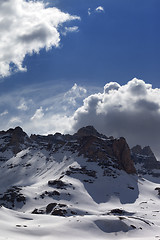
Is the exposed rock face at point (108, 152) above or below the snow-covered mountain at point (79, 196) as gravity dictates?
above

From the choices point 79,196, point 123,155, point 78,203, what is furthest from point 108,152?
point 78,203

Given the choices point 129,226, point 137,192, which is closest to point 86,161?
point 137,192

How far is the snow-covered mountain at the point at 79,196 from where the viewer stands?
59844 millimetres

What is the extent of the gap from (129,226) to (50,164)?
4695 inches

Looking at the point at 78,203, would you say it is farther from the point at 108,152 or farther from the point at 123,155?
the point at 123,155

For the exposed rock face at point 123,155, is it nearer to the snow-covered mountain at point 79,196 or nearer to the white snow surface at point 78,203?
the snow-covered mountain at point 79,196

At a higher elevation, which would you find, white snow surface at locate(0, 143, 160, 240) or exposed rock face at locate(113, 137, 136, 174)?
exposed rock face at locate(113, 137, 136, 174)

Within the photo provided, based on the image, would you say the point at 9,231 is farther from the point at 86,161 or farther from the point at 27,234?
the point at 86,161

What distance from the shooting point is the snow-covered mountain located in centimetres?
5984

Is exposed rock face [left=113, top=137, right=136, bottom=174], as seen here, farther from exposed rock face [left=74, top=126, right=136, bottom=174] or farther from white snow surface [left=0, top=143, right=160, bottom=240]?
white snow surface [left=0, top=143, right=160, bottom=240]

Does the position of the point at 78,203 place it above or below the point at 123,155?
below

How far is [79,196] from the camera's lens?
126562mm

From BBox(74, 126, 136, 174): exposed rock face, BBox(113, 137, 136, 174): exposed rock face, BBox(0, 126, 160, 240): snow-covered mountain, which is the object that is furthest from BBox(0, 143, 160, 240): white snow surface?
BBox(113, 137, 136, 174): exposed rock face

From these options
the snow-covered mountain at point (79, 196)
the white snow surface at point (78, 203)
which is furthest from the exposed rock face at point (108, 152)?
the white snow surface at point (78, 203)
